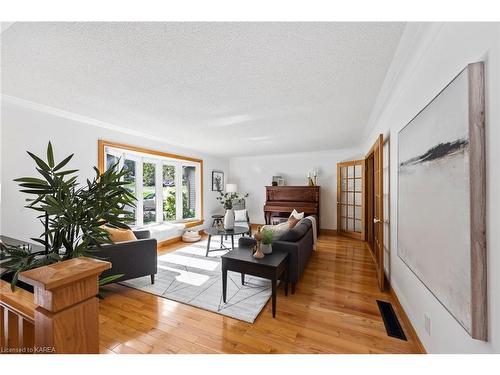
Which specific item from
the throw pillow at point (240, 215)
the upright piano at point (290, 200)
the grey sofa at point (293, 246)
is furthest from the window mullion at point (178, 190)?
the grey sofa at point (293, 246)

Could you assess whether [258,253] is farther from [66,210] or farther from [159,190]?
[159,190]

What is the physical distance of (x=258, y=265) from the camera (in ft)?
6.86

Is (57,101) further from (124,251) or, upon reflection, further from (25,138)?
(124,251)

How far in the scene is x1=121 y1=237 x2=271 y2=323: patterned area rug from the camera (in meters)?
2.16

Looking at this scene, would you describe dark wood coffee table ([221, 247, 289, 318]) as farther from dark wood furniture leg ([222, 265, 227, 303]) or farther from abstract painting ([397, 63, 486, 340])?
abstract painting ([397, 63, 486, 340])

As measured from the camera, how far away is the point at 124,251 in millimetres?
2439

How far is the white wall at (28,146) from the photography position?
2.37 metres

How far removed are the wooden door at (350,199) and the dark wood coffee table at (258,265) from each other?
10.7 ft

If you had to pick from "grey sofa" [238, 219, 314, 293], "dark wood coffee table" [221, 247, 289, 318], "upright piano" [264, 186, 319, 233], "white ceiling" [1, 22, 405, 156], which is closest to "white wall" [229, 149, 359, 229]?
"upright piano" [264, 186, 319, 233]

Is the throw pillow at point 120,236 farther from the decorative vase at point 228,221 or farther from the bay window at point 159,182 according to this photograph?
the decorative vase at point 228,221

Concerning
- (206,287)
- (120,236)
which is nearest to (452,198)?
(206,287)

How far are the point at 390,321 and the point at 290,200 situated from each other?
385cm

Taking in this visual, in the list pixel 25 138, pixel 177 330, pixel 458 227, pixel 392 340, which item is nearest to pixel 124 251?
pixel 177 330
